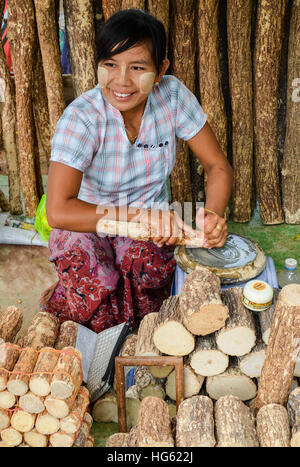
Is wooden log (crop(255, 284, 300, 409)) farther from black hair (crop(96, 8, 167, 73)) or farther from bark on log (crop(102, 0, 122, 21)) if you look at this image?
bark on log (crop(102, 0, 122, 21))

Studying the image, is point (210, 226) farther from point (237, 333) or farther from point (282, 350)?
point (282, 350)

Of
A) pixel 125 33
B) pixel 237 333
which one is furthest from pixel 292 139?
pixel 237 333

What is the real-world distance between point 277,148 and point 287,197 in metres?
0.40

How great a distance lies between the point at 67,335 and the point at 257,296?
100 centimetres

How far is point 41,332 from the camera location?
238 cm

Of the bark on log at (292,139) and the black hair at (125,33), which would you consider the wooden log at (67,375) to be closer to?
the black hair at (125,33)

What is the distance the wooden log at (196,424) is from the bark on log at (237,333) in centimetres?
27

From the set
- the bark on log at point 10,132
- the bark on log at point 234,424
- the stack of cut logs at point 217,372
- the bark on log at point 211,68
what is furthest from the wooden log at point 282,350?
the bark on log at point 10,132

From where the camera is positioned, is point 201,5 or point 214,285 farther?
point 201,5

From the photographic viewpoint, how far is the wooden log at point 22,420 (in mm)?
2047

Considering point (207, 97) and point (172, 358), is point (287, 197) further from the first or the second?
point (172, 358)

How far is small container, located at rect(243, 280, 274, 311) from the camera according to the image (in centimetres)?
207

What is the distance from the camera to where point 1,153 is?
482cm
